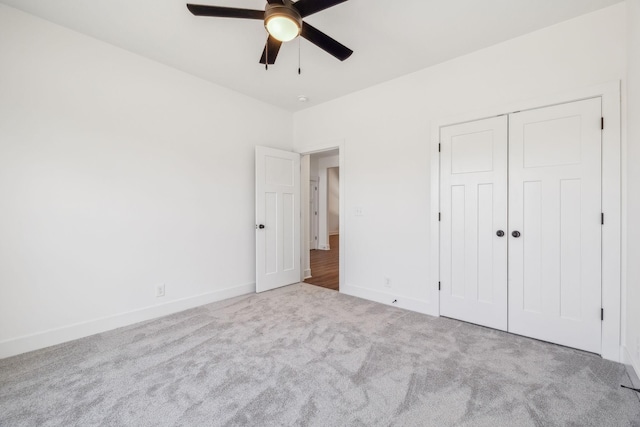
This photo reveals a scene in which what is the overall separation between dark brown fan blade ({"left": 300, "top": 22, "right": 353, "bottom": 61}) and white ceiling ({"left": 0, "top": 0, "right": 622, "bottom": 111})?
0.35 m

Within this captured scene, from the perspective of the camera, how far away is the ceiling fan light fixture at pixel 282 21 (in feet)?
5.14

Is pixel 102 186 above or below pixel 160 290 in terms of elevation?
above

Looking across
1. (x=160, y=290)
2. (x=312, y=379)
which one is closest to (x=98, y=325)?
(x=160, y=290)

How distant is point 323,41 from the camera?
1.94 m

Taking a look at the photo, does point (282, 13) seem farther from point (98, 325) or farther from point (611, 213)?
point (98, 325)

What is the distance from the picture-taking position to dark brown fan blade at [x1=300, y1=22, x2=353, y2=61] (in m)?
1.82

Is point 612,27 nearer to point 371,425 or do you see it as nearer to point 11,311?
point 371,425

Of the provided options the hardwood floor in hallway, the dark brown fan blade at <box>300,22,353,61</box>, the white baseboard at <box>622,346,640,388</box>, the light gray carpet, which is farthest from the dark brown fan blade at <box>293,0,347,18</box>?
the hardwood floor in hallway

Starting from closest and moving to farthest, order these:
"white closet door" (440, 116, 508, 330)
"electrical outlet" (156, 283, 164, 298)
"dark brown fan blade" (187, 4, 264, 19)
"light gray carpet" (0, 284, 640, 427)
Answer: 1. "light gray carpet" (0, 284, 640, 427)
2. "dark brown fan blade" (187, 4, 264, 19)
3. "white closet door" (440, 116, 508, 330)
4. "electrical outlet" (156, 283, 164, 298)

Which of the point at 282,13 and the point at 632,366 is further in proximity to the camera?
the point at 632,366

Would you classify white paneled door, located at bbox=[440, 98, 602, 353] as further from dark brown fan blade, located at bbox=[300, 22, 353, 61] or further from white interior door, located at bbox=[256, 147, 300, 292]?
white interior door, located at bbox=[256, 147, 300, 292]

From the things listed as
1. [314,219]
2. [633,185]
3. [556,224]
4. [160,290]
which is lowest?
[160,290]

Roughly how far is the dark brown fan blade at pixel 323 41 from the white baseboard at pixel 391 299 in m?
2.55

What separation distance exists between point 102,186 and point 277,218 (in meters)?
2.01
